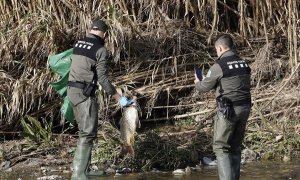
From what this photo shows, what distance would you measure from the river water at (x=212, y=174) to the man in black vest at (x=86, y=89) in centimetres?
67

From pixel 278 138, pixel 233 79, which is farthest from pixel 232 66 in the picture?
pixel 278 138

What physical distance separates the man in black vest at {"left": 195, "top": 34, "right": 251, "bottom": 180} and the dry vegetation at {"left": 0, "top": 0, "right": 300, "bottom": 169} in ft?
7.88

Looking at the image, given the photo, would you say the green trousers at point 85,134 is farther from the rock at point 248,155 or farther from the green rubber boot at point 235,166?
the rock at point 248,155

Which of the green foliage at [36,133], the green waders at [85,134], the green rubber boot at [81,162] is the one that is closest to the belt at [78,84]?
the green waders at [85,134]

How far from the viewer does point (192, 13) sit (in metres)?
11.6

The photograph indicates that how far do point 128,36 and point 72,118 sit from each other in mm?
1963

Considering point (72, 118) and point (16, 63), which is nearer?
point (72, 118)

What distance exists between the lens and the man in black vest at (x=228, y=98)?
7.12 m

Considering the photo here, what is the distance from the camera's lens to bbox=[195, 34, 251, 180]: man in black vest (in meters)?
7.12

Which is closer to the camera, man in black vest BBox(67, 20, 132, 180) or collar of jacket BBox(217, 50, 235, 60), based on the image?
collar of jacket BBox(217, 50, 235, 60)

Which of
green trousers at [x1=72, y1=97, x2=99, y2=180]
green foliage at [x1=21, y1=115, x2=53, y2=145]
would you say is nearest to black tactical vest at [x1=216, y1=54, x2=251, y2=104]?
green trousers at [x1=72, y1=97, x2=99, y2=180]

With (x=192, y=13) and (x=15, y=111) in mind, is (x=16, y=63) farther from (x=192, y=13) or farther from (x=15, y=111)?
(x=192, y=13)

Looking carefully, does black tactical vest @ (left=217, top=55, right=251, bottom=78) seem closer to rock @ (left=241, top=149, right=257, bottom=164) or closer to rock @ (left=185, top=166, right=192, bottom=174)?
rock @ (left=185, top=166, right=192, bottom=174)

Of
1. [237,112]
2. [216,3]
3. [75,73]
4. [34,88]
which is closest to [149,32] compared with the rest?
[216,3]
